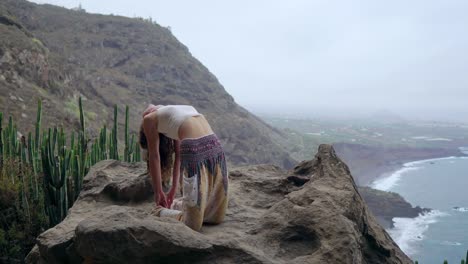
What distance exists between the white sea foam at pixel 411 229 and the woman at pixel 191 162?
14.5 ft

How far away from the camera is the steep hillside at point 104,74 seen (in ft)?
49.8

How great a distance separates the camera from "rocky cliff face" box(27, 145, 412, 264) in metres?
3.25

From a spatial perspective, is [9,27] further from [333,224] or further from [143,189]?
[333,224]

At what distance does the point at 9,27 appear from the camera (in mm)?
17047

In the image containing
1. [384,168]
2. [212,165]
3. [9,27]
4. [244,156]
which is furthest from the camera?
[244,156]

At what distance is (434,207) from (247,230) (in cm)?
740

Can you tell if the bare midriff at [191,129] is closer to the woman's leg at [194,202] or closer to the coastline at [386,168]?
the woman's leg at [194,202]

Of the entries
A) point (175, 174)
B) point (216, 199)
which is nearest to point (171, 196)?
point (175, 174)

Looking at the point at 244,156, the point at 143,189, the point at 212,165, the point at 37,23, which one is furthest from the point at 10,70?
the point at 37,23

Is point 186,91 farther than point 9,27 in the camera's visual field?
Yes

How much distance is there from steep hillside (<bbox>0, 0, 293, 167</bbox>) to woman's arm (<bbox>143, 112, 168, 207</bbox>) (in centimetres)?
971

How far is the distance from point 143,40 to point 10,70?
52.8 feet

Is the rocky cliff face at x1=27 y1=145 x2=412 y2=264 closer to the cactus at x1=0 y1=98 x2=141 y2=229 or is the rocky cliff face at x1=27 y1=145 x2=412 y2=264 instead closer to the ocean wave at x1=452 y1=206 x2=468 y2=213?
the cactus at x1=0 y1=98 x2=141 y2=229

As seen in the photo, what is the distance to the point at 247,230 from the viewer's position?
387 cm
